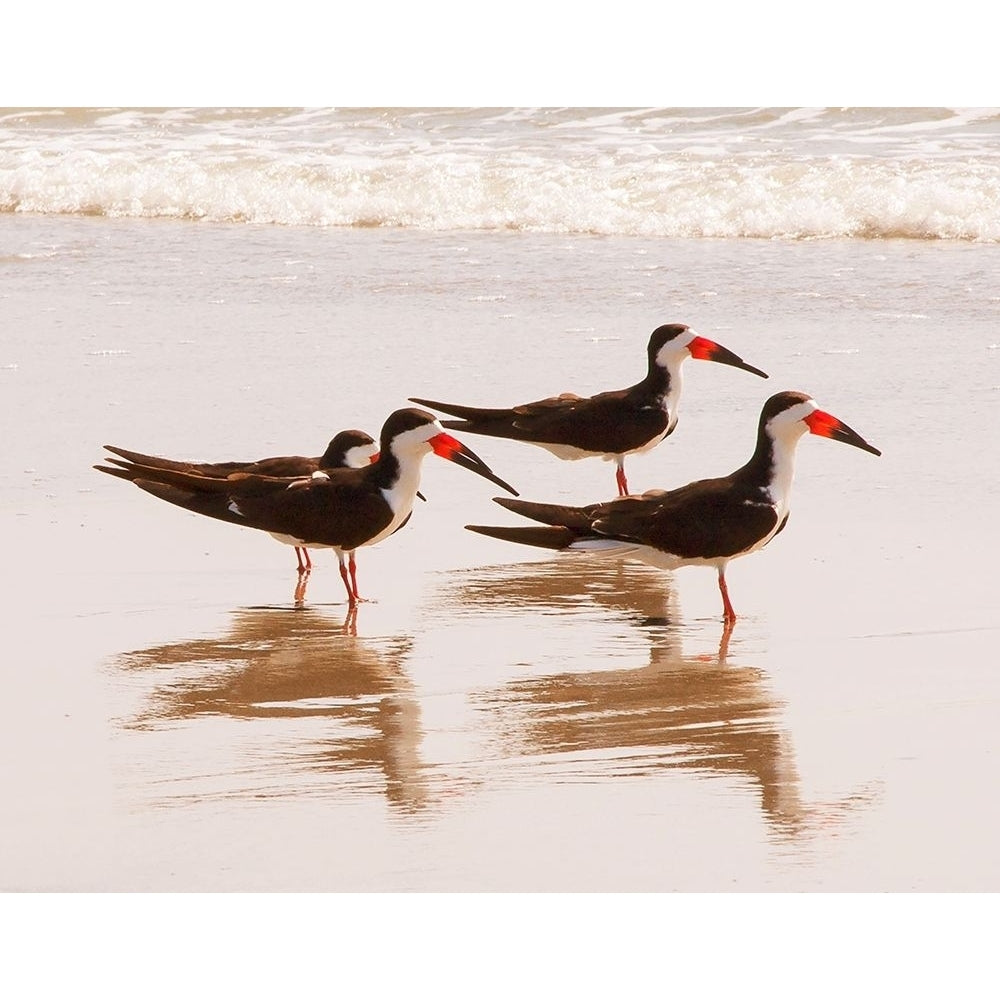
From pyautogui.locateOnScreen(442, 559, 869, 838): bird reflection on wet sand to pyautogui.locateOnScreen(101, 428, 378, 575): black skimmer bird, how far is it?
83 cm

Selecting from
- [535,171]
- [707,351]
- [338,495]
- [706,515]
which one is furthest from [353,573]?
[535,171]

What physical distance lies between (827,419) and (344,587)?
1.98 m

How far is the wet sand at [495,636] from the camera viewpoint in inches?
151

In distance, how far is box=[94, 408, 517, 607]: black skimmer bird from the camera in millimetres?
6004

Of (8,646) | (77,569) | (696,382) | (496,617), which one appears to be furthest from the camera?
(696,382)

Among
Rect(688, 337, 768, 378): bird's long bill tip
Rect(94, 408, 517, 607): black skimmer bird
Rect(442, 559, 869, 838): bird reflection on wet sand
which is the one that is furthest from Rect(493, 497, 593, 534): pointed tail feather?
Rect(688, 337, 768, 378): bird's long bill tip

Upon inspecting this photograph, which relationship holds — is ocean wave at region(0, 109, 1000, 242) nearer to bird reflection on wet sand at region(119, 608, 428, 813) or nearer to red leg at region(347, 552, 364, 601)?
red leg at region(347, 552, 364, 601)

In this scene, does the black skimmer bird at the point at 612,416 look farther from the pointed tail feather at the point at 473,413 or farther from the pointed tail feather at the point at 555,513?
the pointed tail feather at the point at 555,513

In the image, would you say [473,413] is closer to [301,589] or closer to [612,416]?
[612,416]

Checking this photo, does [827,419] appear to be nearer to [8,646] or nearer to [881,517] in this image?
[881,517]

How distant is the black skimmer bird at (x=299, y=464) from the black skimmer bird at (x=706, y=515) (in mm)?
803

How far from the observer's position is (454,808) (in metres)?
4.04

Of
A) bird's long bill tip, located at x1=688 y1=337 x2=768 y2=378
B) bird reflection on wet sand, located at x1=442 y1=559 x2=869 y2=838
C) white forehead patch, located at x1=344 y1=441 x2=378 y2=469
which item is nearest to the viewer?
bird reflection on wet sand, located at x1=442 y1=559 x2=869 y2=838

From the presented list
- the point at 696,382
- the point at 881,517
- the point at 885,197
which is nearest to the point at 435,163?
the point at 885,197
